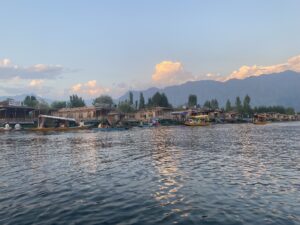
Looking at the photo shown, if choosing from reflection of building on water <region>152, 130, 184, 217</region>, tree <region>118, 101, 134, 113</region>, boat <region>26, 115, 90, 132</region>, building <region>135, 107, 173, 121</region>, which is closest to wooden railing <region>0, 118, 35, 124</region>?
boat <region>26, 115, 90, 132</region>

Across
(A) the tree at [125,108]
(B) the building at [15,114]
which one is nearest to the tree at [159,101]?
(A) the tree at [125,108]

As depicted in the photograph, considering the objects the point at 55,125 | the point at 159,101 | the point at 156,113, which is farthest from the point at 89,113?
the point at 159,101

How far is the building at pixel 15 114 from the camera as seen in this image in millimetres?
121312

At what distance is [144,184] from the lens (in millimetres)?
19953

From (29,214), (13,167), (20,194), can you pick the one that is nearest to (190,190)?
(29,214)

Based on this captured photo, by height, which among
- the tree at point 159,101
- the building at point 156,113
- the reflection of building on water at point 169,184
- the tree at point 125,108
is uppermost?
the tree at point 159,101

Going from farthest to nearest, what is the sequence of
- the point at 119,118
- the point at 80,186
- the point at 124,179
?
1. the point at 119,118
2. the point at 124,179
3. the point at 80,186

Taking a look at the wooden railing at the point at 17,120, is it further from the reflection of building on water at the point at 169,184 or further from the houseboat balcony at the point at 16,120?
the reflection of building on water at the point at 169,184

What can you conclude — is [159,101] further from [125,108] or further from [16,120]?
[16,120]

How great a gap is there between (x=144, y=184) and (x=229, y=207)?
679cm

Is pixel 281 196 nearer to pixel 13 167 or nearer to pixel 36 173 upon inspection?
pixel 36 173

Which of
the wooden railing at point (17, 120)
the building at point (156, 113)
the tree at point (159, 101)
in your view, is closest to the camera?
the wooden railing at point (17, 120)

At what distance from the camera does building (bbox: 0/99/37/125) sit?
121 m

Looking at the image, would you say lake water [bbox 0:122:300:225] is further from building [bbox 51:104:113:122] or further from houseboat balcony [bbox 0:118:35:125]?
building [bbox 51:104:113:122]
